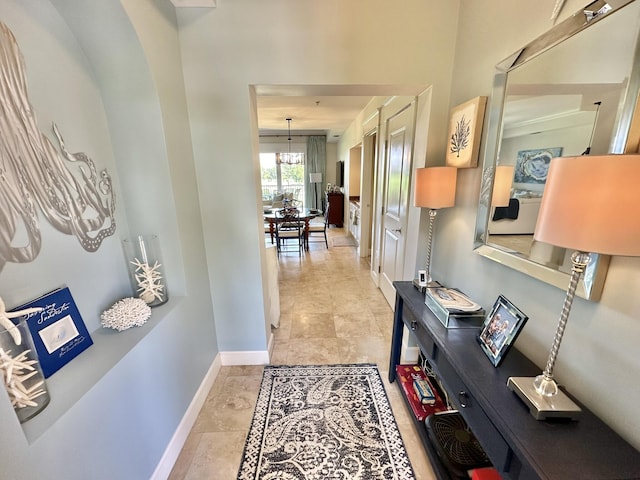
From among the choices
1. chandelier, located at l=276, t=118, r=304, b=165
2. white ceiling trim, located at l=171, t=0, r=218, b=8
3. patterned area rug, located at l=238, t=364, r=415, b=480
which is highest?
white ceiling trim, located at l=171, t=0, r=218, b=8

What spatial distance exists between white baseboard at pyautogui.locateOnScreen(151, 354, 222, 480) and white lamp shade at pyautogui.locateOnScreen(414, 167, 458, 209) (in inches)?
76.8

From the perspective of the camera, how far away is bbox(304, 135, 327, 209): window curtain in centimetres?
836

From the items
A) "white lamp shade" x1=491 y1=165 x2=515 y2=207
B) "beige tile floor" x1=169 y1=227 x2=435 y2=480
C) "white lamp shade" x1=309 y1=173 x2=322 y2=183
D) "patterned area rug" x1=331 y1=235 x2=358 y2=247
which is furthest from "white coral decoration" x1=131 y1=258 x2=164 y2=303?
"white lamp shade" x1=309 y1=173 x2=322 y2=183

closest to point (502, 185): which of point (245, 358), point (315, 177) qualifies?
point (245, 358)

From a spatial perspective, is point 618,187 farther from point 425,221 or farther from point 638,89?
point 425,221

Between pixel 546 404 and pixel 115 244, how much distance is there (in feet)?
6.42

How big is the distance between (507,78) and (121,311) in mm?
2170

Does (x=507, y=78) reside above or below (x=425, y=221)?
above

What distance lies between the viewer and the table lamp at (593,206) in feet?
1.97

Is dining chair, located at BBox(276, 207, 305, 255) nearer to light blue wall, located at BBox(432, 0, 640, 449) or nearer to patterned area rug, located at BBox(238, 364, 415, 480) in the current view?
patterned area rug, located at BBox(238, 364, 415, 480)

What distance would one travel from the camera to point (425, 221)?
76.9 inches

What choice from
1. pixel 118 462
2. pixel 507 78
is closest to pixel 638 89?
pixel 507 78

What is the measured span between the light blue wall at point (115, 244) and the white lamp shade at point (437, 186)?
1.47 metres

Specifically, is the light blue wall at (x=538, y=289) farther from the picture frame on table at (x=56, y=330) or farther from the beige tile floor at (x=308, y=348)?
the picture frame on table at (x=56, y=330)
